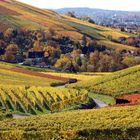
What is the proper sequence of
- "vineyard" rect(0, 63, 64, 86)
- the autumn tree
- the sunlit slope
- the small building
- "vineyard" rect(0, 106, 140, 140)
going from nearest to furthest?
"vineyard" rect(0, 106, 140, 140) < the sunlit slope < "vineyard" rect(0, 63, 64, 86) < the autumn tree < the small building

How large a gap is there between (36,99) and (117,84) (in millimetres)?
15818

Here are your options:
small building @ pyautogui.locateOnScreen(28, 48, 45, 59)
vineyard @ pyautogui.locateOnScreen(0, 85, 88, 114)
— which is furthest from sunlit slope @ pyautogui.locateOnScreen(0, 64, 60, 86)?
small building @ pyautogui.locateOnScreen(28, 48, 45, 59)

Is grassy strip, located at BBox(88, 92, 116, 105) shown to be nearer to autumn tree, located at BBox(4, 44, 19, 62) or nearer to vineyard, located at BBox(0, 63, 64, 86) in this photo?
vineyard, located at BBox(0, 63, 64, 86)

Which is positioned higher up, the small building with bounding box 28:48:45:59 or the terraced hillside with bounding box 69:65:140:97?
the terraced hillside with bounding box 69:65:140:97

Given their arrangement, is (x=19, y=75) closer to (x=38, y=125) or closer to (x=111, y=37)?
(x=38, y=125)

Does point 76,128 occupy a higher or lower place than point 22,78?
higher

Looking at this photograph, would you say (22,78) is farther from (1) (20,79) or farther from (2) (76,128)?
(2) (76,128)

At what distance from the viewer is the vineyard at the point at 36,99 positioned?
55.4 meters

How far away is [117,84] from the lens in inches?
2768

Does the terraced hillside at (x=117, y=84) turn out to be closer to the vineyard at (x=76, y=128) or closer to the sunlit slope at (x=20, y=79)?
the sunlit slope at (x=20, y=79)

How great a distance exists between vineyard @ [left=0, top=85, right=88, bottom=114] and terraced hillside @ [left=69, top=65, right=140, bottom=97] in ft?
16.8

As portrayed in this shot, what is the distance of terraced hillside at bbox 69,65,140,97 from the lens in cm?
6725

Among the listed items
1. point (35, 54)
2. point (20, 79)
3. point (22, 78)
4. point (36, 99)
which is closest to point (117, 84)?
point (36, 99)

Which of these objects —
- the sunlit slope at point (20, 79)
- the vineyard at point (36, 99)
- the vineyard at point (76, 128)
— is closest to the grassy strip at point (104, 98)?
the vineyard at point (36, 99)
